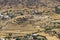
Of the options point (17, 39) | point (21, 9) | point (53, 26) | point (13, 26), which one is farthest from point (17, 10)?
point (17, 39)

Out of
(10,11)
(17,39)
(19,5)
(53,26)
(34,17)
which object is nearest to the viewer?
(17,39)

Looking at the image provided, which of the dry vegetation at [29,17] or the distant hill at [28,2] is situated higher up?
the distant hill at [28,2]

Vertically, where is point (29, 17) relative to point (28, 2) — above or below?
below

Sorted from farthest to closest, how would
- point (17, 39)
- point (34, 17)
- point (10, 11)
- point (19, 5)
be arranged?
point (19, 5) < point (10, 11) < point (34, 17) < point (17, 39)

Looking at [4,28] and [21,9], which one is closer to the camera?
[4,28]

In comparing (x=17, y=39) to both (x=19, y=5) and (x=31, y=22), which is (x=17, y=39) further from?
(x=19, y=5)

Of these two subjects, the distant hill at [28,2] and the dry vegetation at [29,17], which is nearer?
the dry vegetation at [29,17]

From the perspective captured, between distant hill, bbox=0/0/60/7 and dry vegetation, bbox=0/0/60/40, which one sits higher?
distant hill, bbox=0/0/60/7

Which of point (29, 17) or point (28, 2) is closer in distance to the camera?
point (29, 17)

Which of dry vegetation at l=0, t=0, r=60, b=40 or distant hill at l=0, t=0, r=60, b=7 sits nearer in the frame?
dry vegetation at l=0, t=0, r=60, b=40

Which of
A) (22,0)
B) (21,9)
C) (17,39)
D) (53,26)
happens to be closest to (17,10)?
(21,9)
